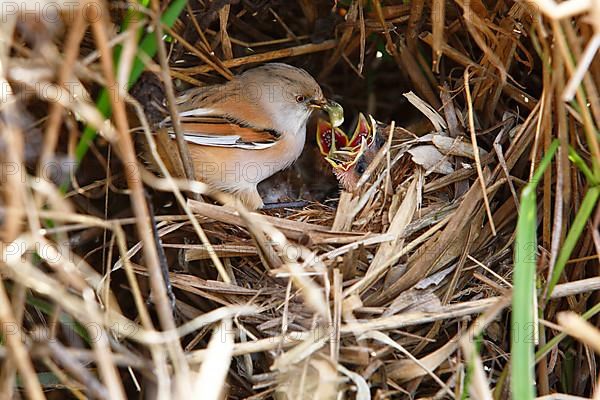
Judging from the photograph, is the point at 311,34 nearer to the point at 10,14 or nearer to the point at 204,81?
the point at 204,81

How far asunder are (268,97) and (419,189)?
1.01m

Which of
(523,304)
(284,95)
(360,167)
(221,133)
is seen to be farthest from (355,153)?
(523,304)

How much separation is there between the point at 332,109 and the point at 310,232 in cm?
114

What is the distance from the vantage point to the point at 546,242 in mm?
2662

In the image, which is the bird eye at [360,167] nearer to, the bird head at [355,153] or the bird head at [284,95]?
the bird head at [355,153]

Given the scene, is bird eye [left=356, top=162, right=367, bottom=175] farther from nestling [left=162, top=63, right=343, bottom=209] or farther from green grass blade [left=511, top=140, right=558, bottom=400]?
green grass blade [left=511, top=140, right=558, bottom=400]

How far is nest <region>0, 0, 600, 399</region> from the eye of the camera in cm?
196

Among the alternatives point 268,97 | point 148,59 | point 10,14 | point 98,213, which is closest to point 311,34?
point 268,97

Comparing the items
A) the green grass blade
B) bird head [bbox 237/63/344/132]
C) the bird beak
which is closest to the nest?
the green grass blade

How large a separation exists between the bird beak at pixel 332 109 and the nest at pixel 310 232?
0.92ft

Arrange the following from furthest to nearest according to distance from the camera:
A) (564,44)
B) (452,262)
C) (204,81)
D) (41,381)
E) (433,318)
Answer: (204,81), (452,262), (41,381), (433,318), (564,44)

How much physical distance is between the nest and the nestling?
0.12 meters

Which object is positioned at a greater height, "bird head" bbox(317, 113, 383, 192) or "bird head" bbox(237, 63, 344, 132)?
"bird head" bbox(237, 63, 344, 132)

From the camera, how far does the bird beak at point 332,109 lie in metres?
3.73
